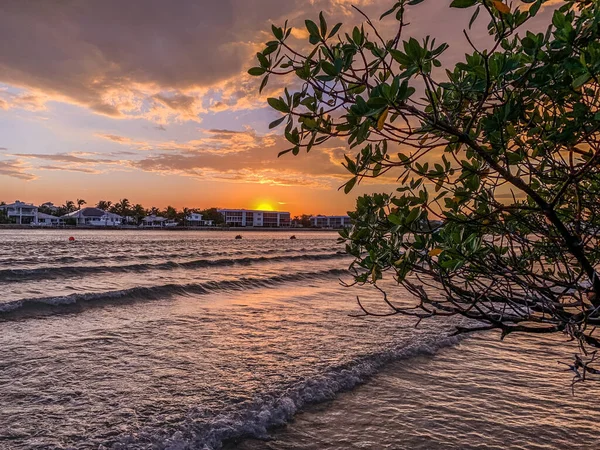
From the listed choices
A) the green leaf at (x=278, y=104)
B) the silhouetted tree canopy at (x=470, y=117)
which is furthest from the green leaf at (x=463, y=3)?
the green leaf at (x=278, y=104)

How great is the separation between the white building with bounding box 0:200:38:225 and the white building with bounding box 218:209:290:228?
231 ft

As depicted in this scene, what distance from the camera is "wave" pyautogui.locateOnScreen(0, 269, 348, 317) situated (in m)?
11.9

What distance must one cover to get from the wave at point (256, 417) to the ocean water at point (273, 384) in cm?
2

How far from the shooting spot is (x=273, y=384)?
591 cm

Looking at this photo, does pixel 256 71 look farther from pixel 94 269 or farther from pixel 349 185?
pixel 94 269

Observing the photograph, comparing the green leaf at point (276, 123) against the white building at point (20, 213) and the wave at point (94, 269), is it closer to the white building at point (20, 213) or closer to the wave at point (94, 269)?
the wave at point (94, 269)

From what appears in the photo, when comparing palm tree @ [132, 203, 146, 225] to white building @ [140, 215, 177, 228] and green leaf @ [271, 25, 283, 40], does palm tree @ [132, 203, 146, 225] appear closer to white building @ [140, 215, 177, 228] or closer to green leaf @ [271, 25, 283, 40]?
white building @ [140, 215, 177, 228]

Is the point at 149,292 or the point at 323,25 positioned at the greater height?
the point at 323,25

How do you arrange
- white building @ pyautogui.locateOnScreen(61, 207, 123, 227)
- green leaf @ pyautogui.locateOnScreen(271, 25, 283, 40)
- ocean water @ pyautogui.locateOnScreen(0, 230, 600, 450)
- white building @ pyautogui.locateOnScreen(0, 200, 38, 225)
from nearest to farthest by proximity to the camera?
1. green leaf @ pyautogui.locateOnScreen(271, 25, 283, 40)
2. ocean water @ pyautogui.locateOnScreen(0, 230, 600, 450)
3. white building @ pyautogui.locateOnScreen(0, 200, 38, 225)
4. white building @ pyautogui.locateOnScreen(61, 207, 123, 227)

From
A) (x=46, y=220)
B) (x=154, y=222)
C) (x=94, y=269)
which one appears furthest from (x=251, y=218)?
(x=94, y=269)

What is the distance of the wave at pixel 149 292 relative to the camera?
39.2 ft

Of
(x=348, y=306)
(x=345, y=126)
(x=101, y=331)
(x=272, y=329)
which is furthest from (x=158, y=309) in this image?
(x=345, y=126)

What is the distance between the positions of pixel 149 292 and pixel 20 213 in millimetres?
124594

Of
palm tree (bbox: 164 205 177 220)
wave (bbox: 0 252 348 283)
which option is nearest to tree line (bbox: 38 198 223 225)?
palm tree (bbox: 164 205 177 220)
